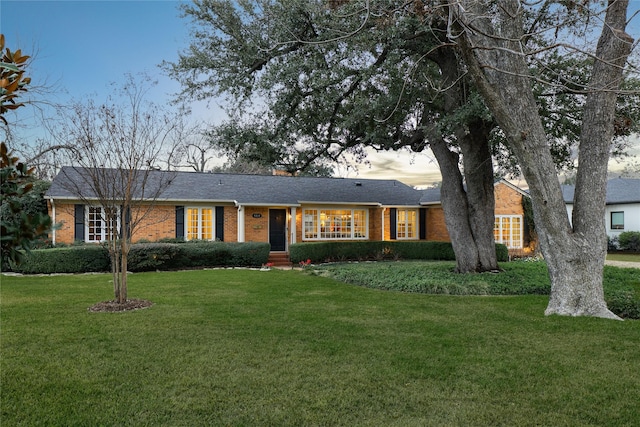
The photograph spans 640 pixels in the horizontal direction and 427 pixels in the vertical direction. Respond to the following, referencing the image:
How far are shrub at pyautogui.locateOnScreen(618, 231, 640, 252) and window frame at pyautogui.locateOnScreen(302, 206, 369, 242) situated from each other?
1534 cm

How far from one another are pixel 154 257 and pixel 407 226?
13348 mm

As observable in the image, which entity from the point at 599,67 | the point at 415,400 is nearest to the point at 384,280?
the point at 599,67

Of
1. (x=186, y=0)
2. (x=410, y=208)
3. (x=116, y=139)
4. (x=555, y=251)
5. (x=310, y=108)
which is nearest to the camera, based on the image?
(x=555, y=251)

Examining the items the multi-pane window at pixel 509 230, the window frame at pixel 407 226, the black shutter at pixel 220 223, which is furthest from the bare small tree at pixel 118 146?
the multi-pane window at pixel 509 230

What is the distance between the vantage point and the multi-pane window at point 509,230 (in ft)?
69.4

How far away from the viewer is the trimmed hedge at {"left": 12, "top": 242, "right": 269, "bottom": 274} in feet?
45.3

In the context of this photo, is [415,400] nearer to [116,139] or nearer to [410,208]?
[116,139]

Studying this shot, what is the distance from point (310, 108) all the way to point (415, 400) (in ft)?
32.5

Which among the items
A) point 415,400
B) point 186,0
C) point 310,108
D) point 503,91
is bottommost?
point 415,400

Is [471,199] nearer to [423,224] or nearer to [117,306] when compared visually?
[117,306]

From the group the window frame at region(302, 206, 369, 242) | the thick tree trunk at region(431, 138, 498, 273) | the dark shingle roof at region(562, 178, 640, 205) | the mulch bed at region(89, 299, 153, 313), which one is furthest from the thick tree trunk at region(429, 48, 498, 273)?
the dark shingle roof at region(562, 178, 640, 205)

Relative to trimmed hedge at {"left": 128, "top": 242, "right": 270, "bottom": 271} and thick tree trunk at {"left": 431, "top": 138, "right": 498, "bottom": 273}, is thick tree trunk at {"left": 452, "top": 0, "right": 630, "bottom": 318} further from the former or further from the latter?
trimmed hedge at {"left": 128, "top": 242, "right": 270, "bottom": 271}

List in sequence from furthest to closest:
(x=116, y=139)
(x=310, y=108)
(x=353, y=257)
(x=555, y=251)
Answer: (x=353, y=257), (x=310, y=108), (x=116, y=139), (x=555, y=251)

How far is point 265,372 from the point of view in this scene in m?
4.57
